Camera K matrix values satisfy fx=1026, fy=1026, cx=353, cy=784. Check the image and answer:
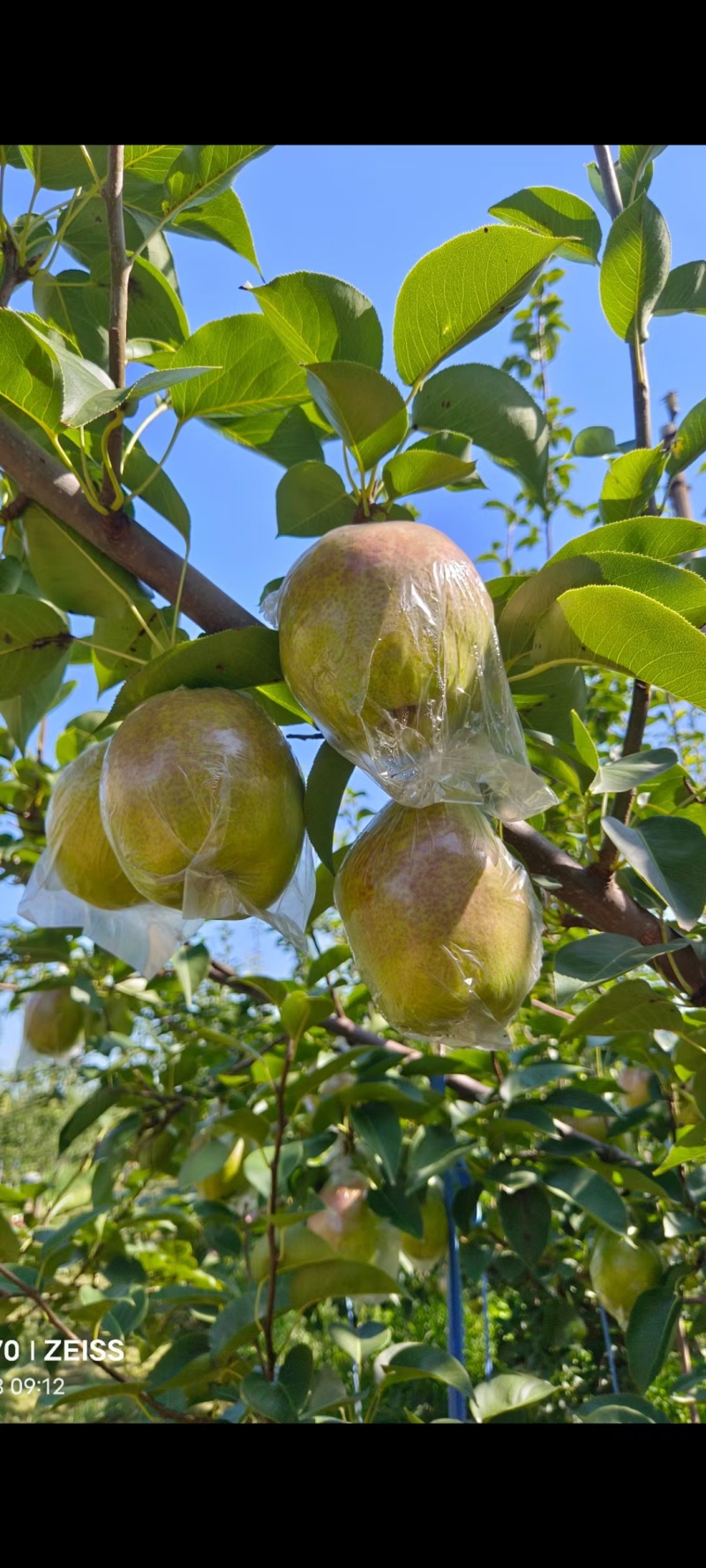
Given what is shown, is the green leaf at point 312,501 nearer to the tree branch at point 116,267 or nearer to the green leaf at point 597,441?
the tree branch at point 116,267

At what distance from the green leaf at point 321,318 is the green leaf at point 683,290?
1.31 ft

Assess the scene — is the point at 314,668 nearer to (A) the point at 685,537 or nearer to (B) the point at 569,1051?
(A) the point at 685,537

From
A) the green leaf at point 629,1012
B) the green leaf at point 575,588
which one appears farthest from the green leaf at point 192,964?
the green leaf at point 575,588

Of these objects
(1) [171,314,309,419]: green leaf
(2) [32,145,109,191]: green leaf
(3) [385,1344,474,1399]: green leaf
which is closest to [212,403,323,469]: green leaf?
(1) [171,314,309,419]: green leaf

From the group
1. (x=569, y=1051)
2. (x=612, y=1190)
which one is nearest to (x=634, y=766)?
(x=612, y=1190)

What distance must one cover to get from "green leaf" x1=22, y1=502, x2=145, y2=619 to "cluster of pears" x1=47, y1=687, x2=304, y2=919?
0.20 meters

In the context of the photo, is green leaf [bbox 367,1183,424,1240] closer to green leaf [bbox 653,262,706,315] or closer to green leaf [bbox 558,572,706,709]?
green leaf [bbox 558,572,706,709]

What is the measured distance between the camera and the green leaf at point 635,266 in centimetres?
85

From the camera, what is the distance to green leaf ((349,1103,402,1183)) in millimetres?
1334

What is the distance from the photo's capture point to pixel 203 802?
70 centimetres

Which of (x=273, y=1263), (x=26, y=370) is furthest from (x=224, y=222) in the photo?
(x=273, y=1263)

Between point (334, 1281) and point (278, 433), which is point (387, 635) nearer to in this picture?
point (278, 433)

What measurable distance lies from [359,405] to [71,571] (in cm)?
33

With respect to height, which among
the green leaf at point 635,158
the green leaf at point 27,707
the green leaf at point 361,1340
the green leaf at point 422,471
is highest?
the green leaf at point 635,158
